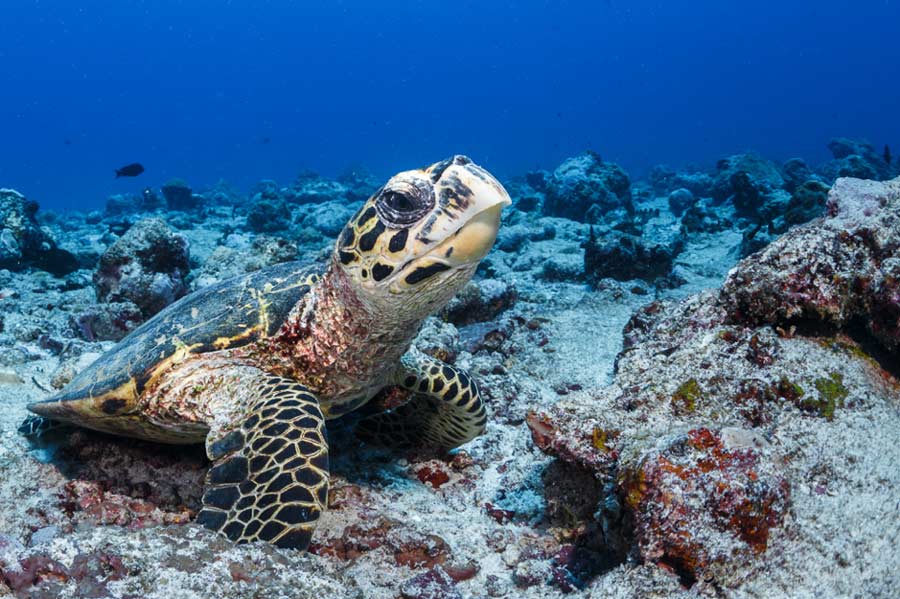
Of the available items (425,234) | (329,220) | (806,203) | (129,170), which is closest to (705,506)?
(425,234)

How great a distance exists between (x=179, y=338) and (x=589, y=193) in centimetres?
1267

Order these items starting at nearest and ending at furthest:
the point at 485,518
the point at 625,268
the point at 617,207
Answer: the point at 485,518 < the point at 625,268 < the point at 617,207

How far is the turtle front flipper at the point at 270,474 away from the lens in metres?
1.90

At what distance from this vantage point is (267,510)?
6.37 ft

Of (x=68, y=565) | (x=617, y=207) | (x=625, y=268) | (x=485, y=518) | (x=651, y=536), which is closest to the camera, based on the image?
(x=68, y=565)

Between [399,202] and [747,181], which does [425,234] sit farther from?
[747,181]

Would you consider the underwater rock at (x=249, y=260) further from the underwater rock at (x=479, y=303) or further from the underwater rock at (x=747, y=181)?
the underwater rock at (x=747, y=181)

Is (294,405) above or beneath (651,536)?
beneath

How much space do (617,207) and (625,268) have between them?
7300 millimetres

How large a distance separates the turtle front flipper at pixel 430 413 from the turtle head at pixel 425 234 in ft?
3.00

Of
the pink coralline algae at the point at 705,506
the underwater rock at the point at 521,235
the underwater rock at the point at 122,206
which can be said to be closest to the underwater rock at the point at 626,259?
the underwater rock at the point at 521,235

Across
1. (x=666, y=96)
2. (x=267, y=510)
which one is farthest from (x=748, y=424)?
(x=666, y=96)

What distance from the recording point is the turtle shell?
2.67m

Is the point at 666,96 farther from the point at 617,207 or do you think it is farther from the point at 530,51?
the point at 617,207
